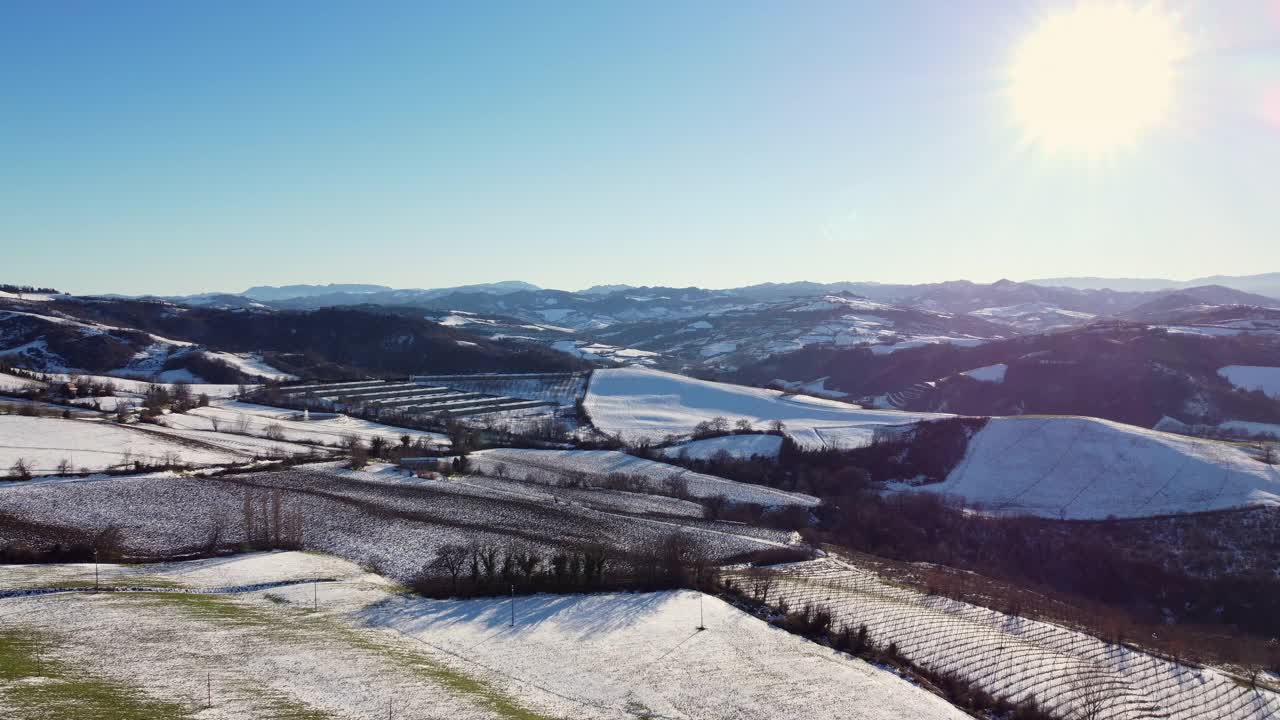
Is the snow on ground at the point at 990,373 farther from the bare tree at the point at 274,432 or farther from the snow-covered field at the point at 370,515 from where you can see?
the bare tree at the point at 274,432

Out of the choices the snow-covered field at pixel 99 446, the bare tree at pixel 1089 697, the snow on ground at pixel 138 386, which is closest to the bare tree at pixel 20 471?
the snow-covered field at pixel 99 446

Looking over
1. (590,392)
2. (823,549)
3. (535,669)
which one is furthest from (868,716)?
(590,392)

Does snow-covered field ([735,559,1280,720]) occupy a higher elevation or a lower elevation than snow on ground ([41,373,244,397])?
lower

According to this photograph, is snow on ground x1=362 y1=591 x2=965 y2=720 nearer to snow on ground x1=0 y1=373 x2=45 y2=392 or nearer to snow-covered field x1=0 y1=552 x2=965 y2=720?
snow-covered field x1=0 y1=552 x2=965 y2=720

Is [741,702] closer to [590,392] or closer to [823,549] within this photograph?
[823,549]

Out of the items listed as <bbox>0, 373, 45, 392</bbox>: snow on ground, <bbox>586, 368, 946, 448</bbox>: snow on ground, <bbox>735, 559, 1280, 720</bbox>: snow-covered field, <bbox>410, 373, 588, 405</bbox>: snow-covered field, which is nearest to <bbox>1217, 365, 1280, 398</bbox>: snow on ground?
<bbox>586, 368, 946, 448</bbox>: snow on ground
